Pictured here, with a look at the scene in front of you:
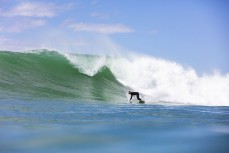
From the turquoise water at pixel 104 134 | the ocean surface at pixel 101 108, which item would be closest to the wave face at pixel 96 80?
the ocean surface at pixel 101 108

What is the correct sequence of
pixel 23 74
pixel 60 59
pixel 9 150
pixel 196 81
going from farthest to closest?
1. pixel 60 59
2. pixel 196 81
3. pixel 23 74
4. pixel 9 150

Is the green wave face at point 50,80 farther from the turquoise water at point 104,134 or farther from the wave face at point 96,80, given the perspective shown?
the turquoise water at point 104,134

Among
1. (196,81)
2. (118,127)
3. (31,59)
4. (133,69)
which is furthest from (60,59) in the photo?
(118,127)

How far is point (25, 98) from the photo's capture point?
55.2ft

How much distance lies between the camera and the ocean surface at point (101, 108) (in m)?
7.58

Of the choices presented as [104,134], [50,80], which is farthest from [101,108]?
[50,80]

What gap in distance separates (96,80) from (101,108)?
11.7m

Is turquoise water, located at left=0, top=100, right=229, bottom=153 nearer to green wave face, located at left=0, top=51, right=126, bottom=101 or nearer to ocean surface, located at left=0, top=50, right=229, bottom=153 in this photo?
ocean surface, located at left=0, top=50, right=229, bottom=153

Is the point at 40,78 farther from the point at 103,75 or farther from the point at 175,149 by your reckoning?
the point at 175,149

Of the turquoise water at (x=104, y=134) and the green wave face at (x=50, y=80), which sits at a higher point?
the green wave face at (x=50, y=80)

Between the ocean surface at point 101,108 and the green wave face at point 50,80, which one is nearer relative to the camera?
the ocean surface at point 101,108

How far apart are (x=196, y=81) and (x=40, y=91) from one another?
39.1 feet

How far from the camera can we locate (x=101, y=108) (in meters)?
14.4

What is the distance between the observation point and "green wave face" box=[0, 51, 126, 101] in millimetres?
19297
